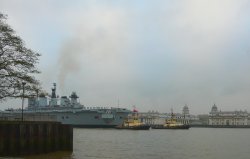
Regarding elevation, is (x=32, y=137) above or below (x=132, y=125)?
above

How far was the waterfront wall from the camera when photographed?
28.5 m

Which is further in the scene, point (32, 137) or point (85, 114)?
point (85, 114)

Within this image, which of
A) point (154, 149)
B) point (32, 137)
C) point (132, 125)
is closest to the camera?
point (32, 137)

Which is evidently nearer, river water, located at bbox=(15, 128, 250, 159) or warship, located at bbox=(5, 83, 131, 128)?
river water, located at bbox=(15, 128, 250, 159)

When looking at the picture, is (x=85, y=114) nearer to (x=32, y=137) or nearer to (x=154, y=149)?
(x=154, y=149)

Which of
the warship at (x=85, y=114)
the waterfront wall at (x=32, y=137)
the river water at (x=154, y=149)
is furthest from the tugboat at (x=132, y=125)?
the waterfront wall at (x=32, y=137)

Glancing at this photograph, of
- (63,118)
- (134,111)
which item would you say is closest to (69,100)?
(63,118)

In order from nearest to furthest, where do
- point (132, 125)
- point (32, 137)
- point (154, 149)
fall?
point (32, 137) → point (154, 149) → point (132, 125)

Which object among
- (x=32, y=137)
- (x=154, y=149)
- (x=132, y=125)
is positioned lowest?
(x=132, y=125)

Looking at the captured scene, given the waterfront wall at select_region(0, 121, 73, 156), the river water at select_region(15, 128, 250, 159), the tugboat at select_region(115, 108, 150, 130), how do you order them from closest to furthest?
the waterfront wall at select_region(0, 121, 73, 156)
the river water at select_region(15, 128, 250, 159)
the tugboat at select_region(115, 108, 150, 130)

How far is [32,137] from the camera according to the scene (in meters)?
30.5

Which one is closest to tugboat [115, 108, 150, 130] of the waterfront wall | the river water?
the river water

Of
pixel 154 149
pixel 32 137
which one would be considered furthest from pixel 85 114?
pixel 32 137

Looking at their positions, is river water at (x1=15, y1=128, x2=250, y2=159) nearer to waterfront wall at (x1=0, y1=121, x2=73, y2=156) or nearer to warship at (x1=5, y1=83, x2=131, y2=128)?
waterfront wall at (x1=0, y1=121, x2=73, y2=156)
